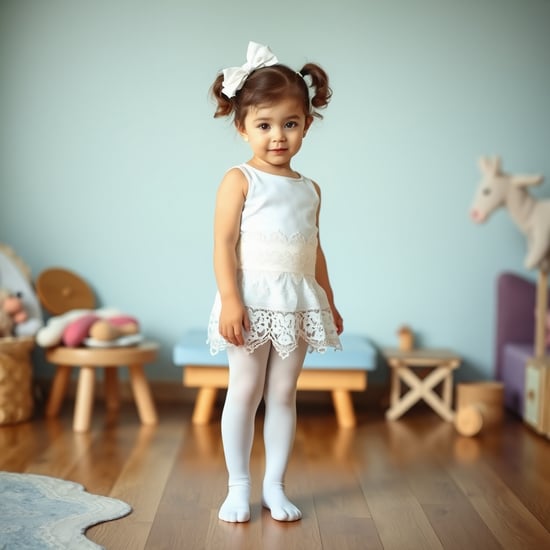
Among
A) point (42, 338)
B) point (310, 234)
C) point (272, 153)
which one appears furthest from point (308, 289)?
point (42, 338)

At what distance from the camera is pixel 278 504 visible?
6.32 ft

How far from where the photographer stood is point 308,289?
75.5 inches

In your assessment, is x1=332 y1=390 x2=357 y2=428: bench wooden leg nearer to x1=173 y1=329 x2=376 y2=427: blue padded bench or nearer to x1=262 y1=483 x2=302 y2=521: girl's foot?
x1=173 y1=329 x2=376 y2=427: blue padded bench

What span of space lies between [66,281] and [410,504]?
1892mm

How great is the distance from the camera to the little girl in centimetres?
185

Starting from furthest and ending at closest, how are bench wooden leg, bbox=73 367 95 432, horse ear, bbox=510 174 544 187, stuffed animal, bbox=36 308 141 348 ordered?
horse ear, bbox=510 174 544 187
stuffed animal, bbox=36 308 141 348
bench wooden leg, bbox=73 367 95 432

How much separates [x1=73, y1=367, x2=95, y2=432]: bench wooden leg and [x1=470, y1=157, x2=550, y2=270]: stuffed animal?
161 centimetres

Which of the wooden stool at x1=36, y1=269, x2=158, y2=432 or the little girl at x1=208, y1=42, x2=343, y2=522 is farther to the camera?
the wooden stool at x1=36, y1=269, x2=158, y2=432

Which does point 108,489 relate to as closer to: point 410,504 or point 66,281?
point 410,504

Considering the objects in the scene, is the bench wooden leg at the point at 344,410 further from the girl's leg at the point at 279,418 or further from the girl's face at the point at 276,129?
the girl's face at the point at 276,129

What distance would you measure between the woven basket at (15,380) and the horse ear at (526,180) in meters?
1.95

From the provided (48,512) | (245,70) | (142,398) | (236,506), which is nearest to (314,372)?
(142,398)

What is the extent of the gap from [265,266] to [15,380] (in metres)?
1.47

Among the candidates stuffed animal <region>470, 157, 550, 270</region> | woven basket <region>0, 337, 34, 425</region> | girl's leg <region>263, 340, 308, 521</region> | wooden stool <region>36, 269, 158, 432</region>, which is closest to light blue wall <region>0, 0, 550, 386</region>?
wooden stool <region>36, 269, 158, 432</region>
